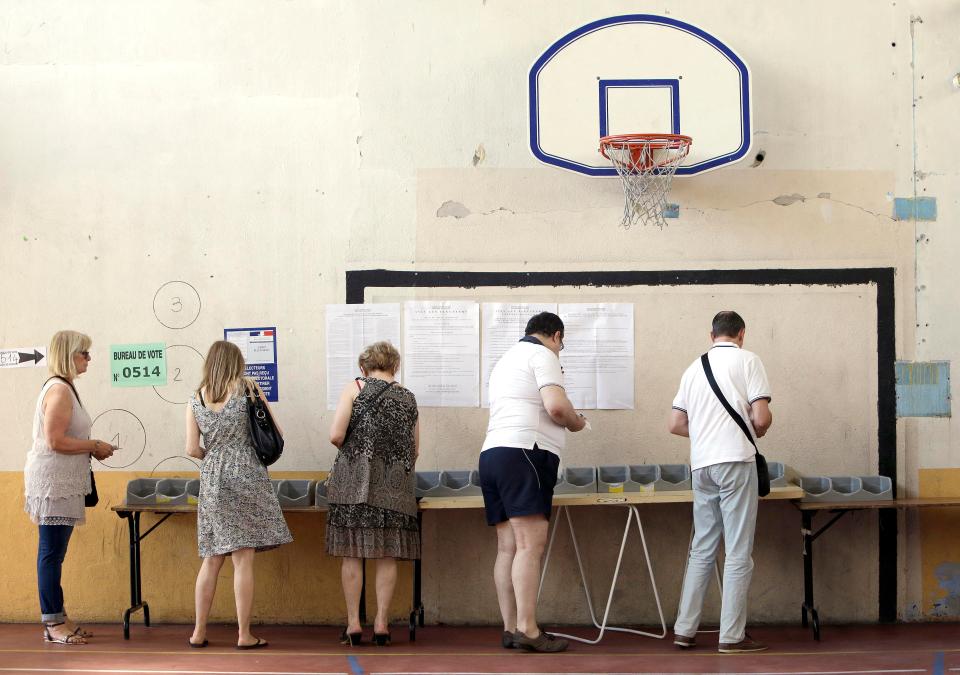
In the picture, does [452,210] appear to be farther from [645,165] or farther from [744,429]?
[744,429]

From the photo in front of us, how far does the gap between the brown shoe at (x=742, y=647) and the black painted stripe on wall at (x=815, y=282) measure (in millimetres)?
1070

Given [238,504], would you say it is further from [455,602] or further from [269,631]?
[455,602]

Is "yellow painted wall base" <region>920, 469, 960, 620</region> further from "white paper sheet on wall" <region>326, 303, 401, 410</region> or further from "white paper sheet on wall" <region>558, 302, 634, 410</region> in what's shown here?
"white paper sheet on wall" <region>326, 303, 401, 410</region>

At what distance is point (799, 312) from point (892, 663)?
6.00 ft

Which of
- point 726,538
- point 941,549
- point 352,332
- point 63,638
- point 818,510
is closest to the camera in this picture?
point 726,538

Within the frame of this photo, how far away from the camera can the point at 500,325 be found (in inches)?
211

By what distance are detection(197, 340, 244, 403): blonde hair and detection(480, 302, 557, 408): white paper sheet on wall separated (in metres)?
1.39

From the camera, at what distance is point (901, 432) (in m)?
5.32

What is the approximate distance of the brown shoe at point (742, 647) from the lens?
455 centimetres

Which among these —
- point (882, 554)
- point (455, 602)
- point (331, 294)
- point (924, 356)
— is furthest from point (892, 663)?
point (331, 294)

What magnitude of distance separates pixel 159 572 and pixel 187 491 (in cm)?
56

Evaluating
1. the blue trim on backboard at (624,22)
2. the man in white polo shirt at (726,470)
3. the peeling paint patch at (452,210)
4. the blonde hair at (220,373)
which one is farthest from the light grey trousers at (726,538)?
the blonde hair at (220,373)

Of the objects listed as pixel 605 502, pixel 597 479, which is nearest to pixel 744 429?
pixel 605 502

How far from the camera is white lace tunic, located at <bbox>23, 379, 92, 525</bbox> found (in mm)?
4625
